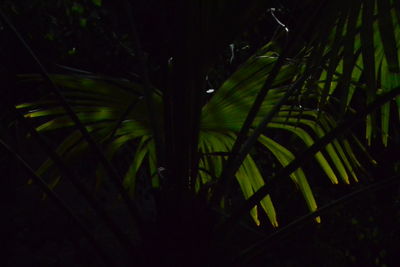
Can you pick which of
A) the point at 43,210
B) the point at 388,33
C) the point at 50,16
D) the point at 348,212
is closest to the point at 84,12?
the point at 50,16

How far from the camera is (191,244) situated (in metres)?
1.70

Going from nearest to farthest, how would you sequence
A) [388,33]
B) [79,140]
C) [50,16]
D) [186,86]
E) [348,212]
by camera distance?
[388,33]
[186,86]
[79,140]
[50,16]
[348,212]

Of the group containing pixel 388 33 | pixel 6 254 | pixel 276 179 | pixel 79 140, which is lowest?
pixel 6 254

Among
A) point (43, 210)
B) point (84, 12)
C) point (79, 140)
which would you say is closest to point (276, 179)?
point (79, 140)

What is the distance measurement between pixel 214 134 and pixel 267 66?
0.28 m

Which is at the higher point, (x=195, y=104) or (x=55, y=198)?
(x=195, y=104)

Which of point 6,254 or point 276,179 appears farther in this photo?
point 6,254

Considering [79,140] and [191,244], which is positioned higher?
[79,140]

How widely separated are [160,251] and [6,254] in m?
2.73

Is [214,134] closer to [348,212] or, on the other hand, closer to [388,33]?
[388,33]

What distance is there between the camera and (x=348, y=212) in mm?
4422

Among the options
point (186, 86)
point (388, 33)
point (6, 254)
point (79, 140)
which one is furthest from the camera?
point (6, 254)

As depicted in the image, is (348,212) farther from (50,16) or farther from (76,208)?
(50,16)

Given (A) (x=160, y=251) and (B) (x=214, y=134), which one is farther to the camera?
(B) (x=214, y=134)
